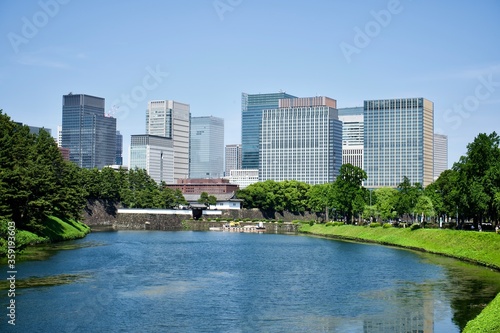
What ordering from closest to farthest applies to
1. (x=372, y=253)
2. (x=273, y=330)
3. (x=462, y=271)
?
(x=273, y=330), (x=462, y=271), (x=372, y=253)

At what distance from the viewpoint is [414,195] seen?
371 ft

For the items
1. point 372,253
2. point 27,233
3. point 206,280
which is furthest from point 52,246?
point 372,253

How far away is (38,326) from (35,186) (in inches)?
1725

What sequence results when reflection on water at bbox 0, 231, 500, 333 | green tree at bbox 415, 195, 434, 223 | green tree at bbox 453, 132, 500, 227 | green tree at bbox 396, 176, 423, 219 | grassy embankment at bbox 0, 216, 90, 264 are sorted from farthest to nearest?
green tree at bbox 396, 176, 423, 219
green tree at bbox 415, 195, 434, 223
green tree at bbox 453, 132, 500, 227
grassy embankment at bbox 0, 216, 90, 264
reflection on water at bbox 0, 231, 500, 333

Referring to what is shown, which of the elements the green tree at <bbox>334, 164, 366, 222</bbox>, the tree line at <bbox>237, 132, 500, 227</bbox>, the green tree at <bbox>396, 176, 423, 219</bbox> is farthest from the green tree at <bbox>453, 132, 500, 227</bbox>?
the green tree at <bbox>334, 164, 366, 222</bbox>

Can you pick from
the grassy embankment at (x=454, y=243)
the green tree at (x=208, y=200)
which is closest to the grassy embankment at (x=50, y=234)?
the grassy embankment at (x=454, y=243)

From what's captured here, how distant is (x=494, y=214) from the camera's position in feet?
285

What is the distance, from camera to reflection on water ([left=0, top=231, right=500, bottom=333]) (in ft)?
118

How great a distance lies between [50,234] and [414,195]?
6301 centimetres

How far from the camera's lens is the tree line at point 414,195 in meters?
81.5

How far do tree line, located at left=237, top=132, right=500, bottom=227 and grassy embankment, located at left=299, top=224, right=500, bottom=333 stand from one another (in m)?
6.62

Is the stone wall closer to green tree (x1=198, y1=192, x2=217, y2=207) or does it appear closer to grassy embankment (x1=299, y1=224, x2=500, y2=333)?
green tree (x1=198, y1=192, x2=217, y2=207)

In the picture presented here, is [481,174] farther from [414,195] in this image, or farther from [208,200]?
[208,200]

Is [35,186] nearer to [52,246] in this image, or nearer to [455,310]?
[52,246]
